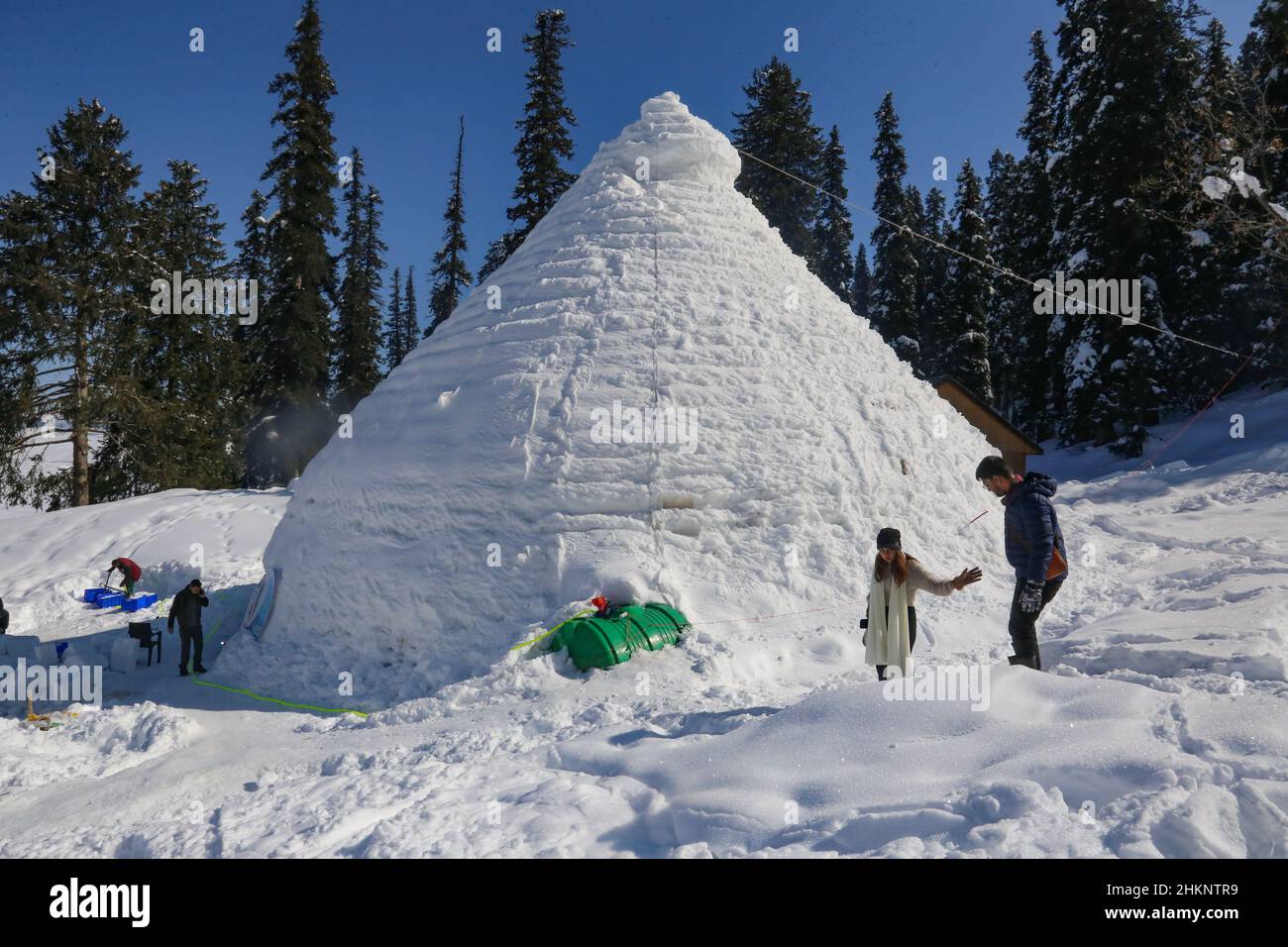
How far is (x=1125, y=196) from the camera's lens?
1827 cm

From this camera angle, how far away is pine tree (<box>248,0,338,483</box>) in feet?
68.0

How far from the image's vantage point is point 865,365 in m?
9.07

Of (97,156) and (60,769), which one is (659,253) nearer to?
(60,769)

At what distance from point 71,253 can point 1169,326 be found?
3035 cm

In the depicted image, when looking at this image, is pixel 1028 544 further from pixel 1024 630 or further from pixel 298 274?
pixel 298 274
